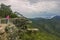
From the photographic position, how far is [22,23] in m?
25.0

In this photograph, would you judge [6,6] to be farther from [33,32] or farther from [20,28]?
[20,28]

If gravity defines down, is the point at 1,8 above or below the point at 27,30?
above

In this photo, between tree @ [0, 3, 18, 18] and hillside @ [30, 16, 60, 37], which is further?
hillside @ [30, 16, 60, 37]

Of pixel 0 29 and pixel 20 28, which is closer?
pixel 0 29

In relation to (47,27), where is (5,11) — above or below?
above

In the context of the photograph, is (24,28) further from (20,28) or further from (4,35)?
(4,35)

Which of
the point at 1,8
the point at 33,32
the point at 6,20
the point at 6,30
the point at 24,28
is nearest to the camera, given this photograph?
the point at 6,30

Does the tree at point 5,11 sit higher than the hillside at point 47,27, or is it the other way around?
the tree at point 5,11

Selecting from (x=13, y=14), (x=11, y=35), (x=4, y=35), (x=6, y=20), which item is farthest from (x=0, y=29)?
(x=13, y=14)

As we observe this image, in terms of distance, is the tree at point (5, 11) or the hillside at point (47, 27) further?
the hillside at point (47, 27)

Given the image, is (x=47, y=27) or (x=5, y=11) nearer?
(x=5, y=11)

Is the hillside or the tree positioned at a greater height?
the tree

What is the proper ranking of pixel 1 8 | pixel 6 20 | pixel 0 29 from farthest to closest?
pixel 1 8
pixel 6 20
pixel 0 29

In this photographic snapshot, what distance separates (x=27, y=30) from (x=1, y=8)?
1018 cm
